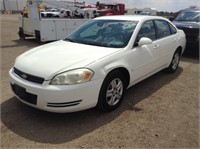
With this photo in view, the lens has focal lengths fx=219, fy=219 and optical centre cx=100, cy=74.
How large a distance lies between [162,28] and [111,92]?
2.42 m

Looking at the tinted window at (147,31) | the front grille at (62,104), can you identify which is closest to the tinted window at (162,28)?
the tinted window at (147,31)

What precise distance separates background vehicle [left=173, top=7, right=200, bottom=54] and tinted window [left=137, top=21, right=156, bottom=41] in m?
3.85

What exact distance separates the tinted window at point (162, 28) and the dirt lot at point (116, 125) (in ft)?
4.51

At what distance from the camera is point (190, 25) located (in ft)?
26.7

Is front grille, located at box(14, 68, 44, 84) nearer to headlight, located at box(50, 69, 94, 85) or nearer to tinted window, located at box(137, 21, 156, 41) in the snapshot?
headlight, located at box(50, 69, 94, 85)

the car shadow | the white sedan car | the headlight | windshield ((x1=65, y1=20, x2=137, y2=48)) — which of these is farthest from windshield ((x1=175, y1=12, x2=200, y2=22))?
the headlight

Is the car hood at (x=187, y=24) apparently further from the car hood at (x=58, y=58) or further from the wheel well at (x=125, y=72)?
the car hood at (x=58, y=58)

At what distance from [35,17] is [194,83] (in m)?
7.79

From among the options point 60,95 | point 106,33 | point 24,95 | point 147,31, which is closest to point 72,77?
point 60,95

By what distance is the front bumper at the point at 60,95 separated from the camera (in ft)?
9.74

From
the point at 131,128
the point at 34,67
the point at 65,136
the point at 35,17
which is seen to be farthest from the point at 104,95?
the point at 35,17

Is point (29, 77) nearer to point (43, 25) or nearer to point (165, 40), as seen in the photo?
point (165, 40)

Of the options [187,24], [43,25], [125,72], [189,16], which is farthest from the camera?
[43,25]

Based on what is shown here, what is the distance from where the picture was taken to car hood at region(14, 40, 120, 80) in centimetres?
312
